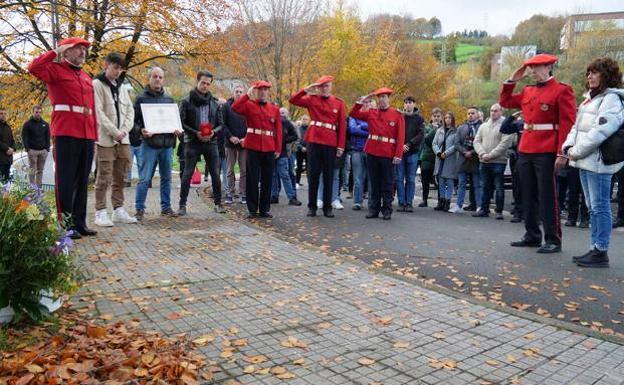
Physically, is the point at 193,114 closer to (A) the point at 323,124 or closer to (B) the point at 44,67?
(A) the point at 323,124

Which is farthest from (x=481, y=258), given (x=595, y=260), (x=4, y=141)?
(x=4, y=141)

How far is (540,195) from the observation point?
22.6ft

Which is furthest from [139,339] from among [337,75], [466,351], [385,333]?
[337,75]

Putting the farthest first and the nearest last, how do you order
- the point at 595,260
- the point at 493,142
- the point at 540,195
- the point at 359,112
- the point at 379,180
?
the point at 493,142
the point at 359,112
the point at 379,180
the point at 540,195
the point at 595,260

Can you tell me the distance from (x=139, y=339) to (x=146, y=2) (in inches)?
518

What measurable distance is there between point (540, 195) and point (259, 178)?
14.2 ft

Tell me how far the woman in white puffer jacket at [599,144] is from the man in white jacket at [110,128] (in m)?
5.73

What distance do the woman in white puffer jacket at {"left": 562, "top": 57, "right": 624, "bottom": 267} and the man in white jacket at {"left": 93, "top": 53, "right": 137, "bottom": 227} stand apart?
5726mm

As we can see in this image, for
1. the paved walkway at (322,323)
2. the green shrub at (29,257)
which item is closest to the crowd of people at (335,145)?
the green shrub at (29,257)

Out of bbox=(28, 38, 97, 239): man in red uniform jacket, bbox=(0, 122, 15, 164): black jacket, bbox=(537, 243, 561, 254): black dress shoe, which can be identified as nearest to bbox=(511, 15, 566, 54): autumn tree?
bbox=(0, 122, 15, 164): black jacket

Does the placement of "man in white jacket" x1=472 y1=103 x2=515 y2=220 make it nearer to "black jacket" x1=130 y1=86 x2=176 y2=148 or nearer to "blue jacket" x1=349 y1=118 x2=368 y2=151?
"blue jacket" x1=349 y1=118 x2=368 y2=151

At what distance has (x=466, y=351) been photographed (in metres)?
3.61

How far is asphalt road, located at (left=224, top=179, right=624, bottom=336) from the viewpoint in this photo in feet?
15.6

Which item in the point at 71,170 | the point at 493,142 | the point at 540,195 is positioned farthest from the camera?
the point at 493,142
